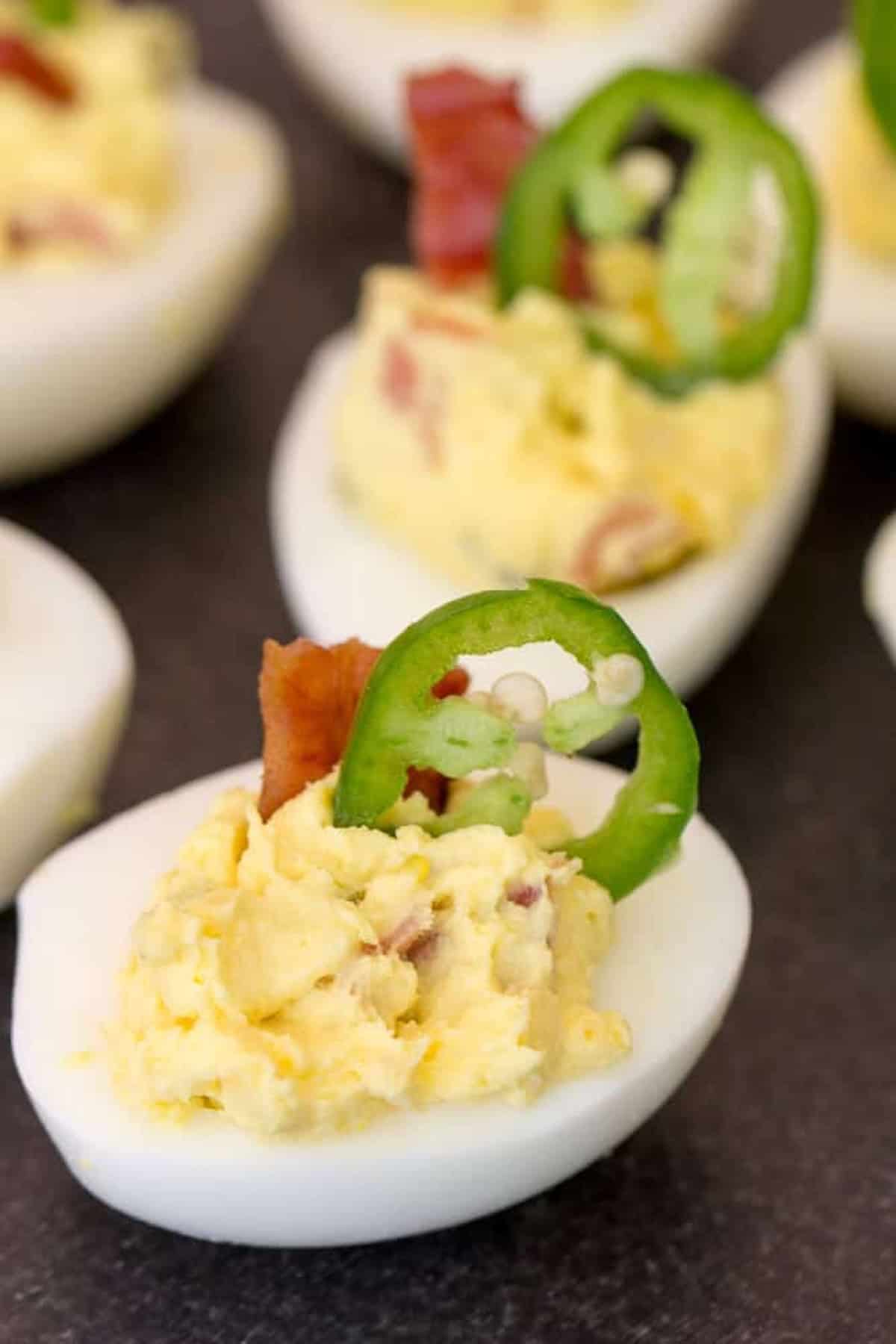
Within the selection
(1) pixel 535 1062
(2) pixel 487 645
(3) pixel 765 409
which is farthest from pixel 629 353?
(1) pixel 535 1062

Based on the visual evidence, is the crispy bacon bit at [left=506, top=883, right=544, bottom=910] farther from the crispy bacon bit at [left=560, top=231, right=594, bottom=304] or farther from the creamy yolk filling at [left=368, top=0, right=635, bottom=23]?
the creamy yolk filling at [left=368, top=0, right=635, bottom=23]

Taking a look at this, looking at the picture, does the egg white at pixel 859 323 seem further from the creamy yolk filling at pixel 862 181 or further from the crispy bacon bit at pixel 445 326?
the crispy bacon bit at pixel 445 326

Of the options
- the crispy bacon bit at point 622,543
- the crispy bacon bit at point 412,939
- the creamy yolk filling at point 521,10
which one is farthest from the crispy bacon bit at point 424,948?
the creamy yolk filling at point 521,10

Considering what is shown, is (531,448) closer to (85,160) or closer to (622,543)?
(622,543)

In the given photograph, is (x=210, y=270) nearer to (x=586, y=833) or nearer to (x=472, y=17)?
(x=472, y=17)

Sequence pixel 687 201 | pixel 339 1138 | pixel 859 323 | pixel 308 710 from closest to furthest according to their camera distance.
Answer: pixel 339 1138 → pixel 308 710 → pixel 687 201 → pixel 859 323

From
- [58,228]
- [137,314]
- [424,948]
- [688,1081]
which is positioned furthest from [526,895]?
[58,228]
